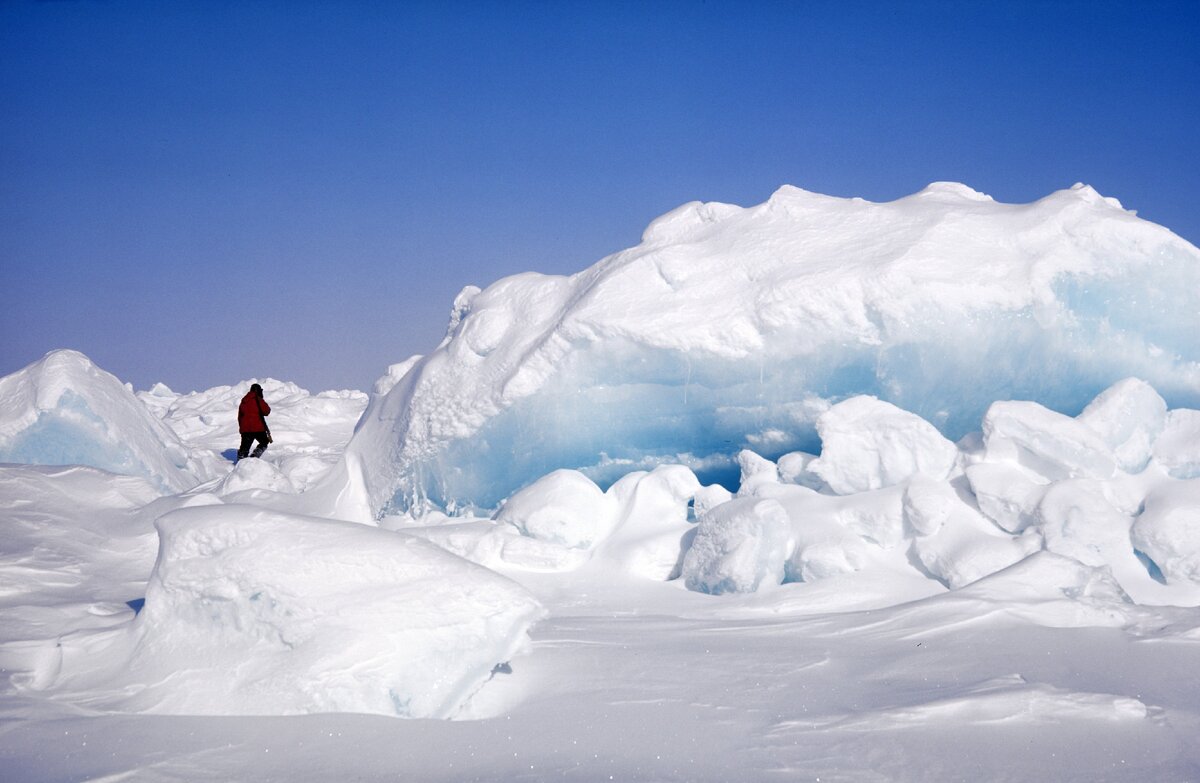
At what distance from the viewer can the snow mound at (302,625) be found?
4227 mm

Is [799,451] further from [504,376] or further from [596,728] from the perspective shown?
[596,728]

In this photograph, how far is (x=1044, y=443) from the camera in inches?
291

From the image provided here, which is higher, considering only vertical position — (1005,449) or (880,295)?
(880,295)

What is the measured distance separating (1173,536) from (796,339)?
Answer: 10.8ft

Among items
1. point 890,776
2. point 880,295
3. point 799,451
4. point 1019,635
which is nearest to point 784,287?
point 880,295

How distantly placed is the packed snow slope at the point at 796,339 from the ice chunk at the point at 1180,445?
0.62 meters

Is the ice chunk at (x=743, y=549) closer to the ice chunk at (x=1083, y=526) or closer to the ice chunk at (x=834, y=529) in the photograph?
the ice chunk at (x=834, y=529)

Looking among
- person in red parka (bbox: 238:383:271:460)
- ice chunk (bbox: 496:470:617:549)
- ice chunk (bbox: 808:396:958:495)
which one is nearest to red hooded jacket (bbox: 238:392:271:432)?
person in red parka (bbox: 238:383:271:460)

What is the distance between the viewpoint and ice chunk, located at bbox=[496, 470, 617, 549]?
8.04m

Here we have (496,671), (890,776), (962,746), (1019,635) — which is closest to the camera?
(890,776)

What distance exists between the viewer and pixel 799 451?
8.70m

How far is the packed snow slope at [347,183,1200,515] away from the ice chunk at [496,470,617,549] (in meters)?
0.76

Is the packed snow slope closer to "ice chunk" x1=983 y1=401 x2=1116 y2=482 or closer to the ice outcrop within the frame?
the ice outcrop

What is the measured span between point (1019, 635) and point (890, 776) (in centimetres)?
216
